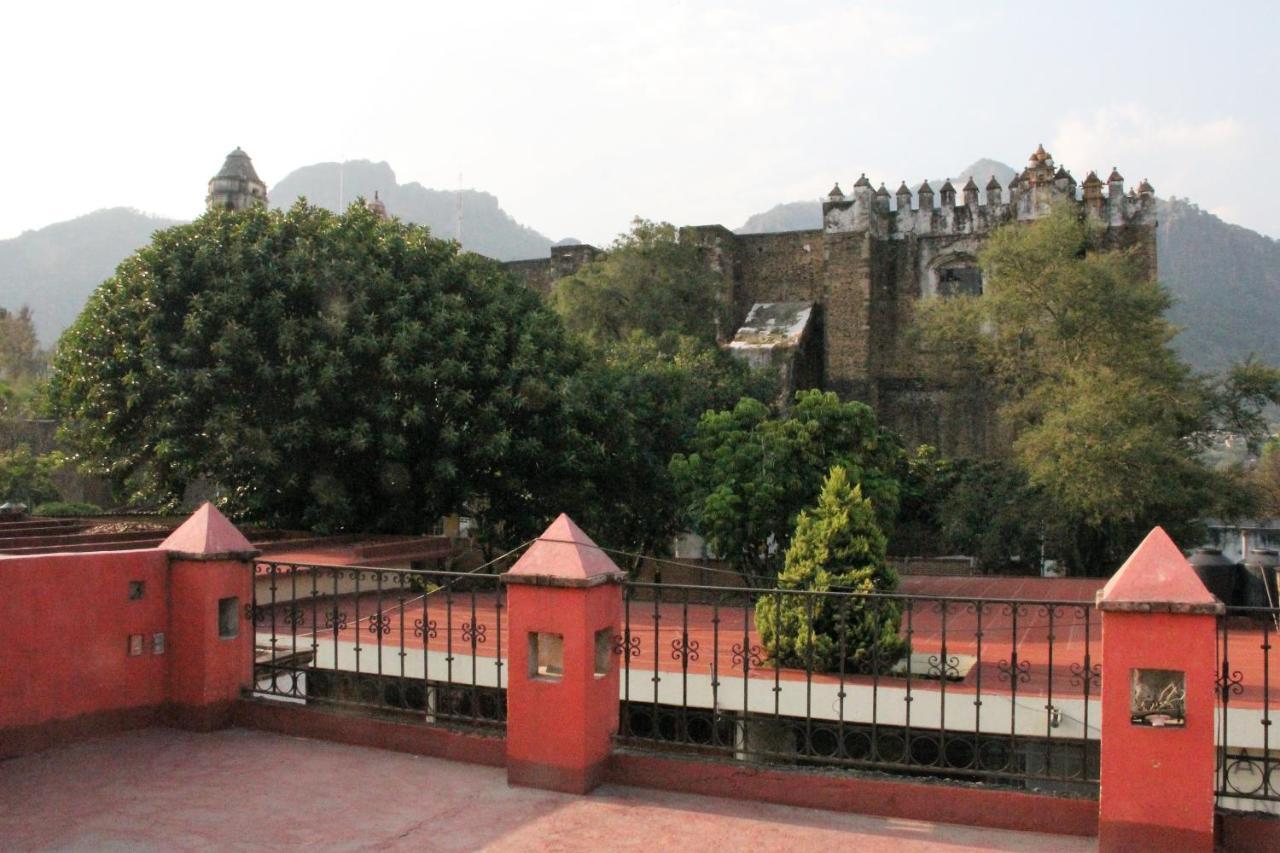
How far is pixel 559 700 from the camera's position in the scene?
4.74m

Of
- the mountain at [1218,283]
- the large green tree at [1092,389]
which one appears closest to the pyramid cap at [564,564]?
the large green tree at [1092,389]

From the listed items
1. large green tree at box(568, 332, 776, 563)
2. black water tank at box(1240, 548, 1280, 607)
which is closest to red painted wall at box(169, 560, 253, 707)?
large green tree at box(568, 332, 776, 563)

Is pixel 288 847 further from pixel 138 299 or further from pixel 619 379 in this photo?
pixel 619 379

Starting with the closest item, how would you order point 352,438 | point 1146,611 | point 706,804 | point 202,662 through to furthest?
1. point 1146,611
2. point 706,804
3. point 202,662
4. point 352,438

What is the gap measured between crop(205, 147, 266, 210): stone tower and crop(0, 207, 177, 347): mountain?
6676 centimetres

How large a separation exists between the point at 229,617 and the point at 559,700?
224 centimetres

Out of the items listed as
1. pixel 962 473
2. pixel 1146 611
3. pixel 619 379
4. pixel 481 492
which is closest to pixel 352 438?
pixel 481 492

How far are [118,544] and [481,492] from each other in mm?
4918

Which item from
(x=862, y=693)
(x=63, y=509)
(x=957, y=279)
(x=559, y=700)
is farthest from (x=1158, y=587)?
(x=957, y=279)

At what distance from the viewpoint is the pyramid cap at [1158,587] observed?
156 inches

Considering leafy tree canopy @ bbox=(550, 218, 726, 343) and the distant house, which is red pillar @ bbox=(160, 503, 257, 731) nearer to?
leafy tree canopy @ bbox=(550, 218, 726, 343)

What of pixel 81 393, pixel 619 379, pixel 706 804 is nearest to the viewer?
pixel 706 804

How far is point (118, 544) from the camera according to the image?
943 centimetres

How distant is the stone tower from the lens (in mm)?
25219
